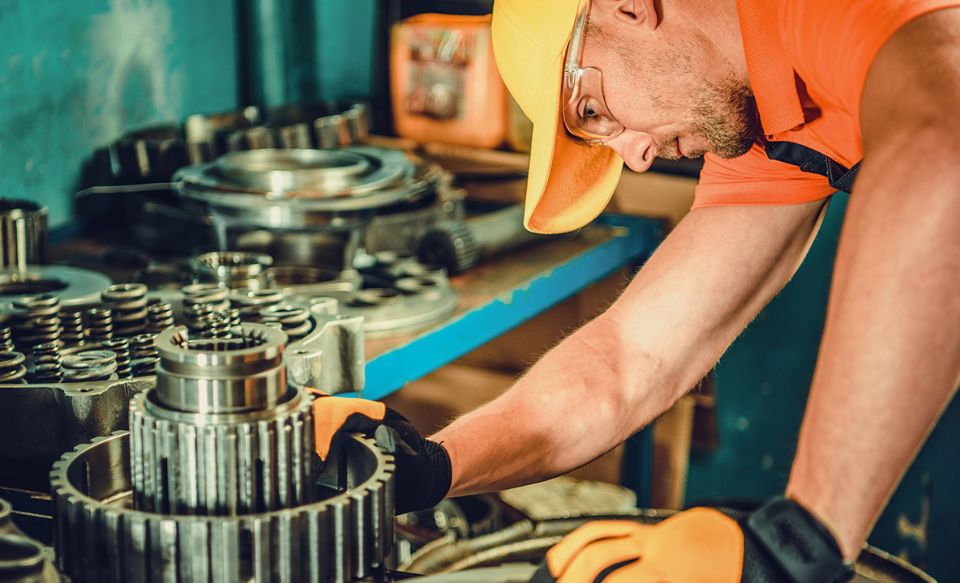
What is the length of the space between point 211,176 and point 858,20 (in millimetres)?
1250

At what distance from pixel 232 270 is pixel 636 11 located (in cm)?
67

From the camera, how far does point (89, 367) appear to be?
3.64ft

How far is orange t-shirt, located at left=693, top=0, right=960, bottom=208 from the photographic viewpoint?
92 centimetres

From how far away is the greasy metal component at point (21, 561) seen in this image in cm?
71

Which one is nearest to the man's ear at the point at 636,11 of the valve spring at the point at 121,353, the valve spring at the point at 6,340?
the valve spring at the point at 121,353

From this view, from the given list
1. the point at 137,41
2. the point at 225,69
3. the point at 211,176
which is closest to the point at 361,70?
the point at 225,69

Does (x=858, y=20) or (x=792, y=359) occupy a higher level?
(x=858, y=20)

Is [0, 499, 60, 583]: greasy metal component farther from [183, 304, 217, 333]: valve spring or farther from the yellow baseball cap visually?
the yellow baseball cap

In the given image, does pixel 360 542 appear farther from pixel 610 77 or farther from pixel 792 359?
pixel 792 359

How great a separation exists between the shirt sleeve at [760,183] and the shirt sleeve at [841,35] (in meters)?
0.26

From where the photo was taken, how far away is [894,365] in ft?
2.64

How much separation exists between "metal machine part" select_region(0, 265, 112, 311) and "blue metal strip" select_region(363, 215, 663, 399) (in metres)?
0.42

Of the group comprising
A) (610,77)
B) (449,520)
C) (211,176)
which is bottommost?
(449,520)

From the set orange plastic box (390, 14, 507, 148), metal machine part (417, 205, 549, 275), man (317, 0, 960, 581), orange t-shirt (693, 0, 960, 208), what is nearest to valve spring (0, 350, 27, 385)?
man (317, 0, 960, 581)
